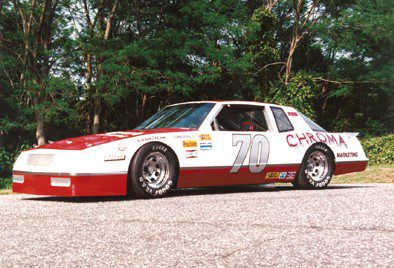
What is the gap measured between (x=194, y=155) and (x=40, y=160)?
6.72ft

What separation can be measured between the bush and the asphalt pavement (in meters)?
13.8

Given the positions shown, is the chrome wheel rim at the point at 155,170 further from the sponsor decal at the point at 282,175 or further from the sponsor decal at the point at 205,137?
the sponsor decal at the point at 282,175

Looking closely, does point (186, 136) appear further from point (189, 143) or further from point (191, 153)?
point (191, 153)

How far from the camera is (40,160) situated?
683cm

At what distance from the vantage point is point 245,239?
4.14 meters

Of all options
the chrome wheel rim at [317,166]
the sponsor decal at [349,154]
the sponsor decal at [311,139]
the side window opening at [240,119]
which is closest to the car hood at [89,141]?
the side window opening at [240,119]

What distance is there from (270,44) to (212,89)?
6.20 meters

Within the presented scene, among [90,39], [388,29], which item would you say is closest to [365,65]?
[388,29]

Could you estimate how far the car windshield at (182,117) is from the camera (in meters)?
7.91

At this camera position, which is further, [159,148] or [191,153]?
[191,153]

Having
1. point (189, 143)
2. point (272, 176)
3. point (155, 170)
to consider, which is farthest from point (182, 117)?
point (272, 176)

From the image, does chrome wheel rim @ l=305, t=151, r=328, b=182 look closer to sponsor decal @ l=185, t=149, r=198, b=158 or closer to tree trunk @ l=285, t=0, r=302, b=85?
sponsor decal @ l=185, t=149, r=198, b=158

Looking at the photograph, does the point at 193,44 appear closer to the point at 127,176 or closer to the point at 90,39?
the point at 90,39

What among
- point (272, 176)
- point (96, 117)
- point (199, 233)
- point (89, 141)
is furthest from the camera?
point (96, 117)
